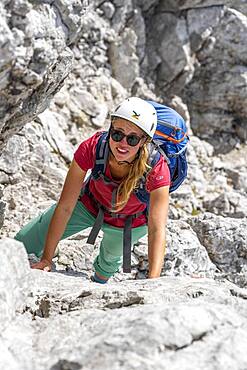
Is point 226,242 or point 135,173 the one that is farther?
point 226,242

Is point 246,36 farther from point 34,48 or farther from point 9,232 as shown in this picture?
point 34,48

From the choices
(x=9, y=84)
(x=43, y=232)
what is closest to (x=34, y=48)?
(x=9, y=84)

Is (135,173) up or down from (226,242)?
up

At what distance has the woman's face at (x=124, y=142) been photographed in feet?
19.3

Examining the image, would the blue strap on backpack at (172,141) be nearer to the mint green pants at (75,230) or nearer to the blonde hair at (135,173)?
the blonde hair at (135,173)

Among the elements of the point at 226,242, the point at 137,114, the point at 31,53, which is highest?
the point at 31,53

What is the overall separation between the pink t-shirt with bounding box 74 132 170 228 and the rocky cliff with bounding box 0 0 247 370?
2.41ft

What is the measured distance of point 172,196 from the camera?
17.8 m

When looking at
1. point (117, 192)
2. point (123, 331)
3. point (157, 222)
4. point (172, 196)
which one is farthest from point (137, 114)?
point (172, 196)

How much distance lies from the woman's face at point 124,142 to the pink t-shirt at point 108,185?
362 millimetres

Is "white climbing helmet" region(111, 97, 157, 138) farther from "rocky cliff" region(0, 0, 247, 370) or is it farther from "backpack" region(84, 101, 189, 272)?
"rocky cliff" region(0, 0, 247, 370)

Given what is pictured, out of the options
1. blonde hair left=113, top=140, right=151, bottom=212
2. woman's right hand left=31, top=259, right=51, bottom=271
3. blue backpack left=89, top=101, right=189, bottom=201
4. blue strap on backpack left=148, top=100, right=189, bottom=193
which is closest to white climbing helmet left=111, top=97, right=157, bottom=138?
blonde hair left=113, top=140, right=151, bottom=212

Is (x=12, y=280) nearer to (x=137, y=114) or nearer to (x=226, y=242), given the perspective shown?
(x=137, y=114)

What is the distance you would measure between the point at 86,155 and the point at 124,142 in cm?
59
